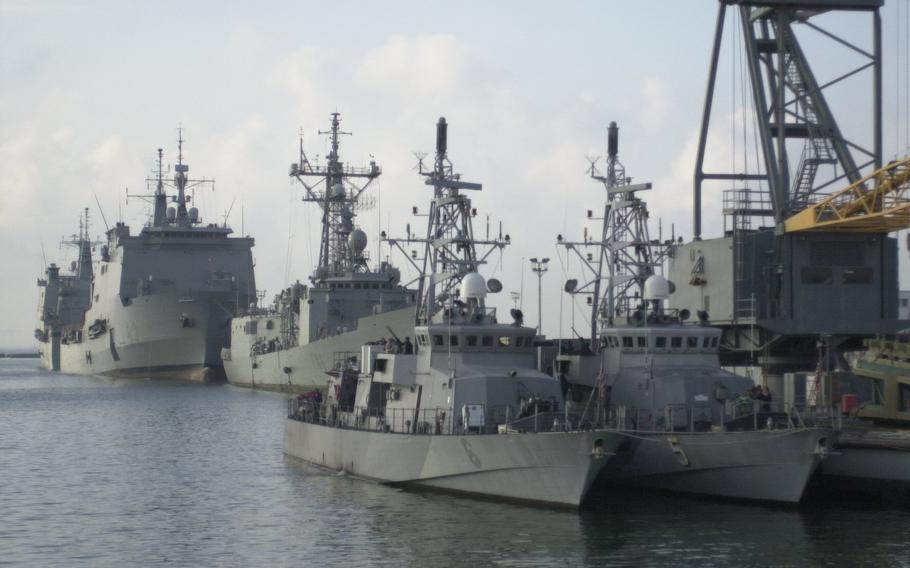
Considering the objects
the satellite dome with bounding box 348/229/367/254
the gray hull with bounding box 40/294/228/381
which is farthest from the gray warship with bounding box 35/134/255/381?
the satellite dome with bounding box 348/229/367/254

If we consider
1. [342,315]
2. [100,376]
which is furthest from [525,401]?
[100,376]

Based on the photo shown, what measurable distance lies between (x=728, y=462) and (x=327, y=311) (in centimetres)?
4567

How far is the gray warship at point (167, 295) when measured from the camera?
89312 millimetres

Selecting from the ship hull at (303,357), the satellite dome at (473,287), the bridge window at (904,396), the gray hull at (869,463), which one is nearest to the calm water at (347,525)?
the gray hull at (869,463)

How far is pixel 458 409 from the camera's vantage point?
102 feet

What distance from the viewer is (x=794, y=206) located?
1706 inches

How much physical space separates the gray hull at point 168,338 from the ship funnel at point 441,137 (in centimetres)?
5359

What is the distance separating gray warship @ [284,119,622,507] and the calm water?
0.74 m

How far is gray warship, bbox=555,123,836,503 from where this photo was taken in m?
28.7

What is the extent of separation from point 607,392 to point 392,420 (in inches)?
233

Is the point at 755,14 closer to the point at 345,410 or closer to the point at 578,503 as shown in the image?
the point at 345,410

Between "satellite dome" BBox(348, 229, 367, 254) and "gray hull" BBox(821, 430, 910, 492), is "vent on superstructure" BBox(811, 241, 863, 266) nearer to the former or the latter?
"gray hull" BBox(821, 430, 910, 492)

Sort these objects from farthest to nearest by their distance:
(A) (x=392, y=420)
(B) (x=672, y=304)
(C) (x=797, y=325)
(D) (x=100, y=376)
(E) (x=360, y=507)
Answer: (D) (x=100, y=376)
(B) (x=672, y=304)
(C) (x=797, y=325)
(A) (x=392, y=420)
(E) (x=360, y=507)

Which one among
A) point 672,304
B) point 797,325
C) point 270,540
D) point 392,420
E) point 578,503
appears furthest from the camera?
point 672,304
